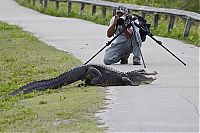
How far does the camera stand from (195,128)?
26.4 feet

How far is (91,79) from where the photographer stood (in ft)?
37.6

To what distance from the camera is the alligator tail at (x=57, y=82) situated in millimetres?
11492

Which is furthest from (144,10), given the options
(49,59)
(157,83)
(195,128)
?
(195,128)

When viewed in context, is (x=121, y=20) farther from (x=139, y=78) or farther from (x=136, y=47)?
(x=139, y=78)

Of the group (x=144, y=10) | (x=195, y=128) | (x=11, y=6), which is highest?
(x=195, y=128)

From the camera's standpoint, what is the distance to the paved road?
8.30 metres

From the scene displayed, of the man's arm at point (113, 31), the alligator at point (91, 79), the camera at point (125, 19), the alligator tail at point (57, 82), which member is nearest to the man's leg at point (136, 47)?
the man's arm at point (113, 31)

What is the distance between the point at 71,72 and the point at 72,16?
751 inches

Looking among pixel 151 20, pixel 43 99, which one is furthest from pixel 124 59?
pixel 151 20

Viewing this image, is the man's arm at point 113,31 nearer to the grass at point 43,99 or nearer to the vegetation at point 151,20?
the grass at point 43,99

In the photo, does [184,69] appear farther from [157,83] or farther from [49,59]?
[49,59]

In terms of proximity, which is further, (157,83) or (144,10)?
(144,10)

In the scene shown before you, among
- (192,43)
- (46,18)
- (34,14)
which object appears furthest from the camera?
(34,14)

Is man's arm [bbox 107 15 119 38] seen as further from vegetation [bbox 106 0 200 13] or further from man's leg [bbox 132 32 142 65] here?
vegetation [bbox 106 0 200 13]
